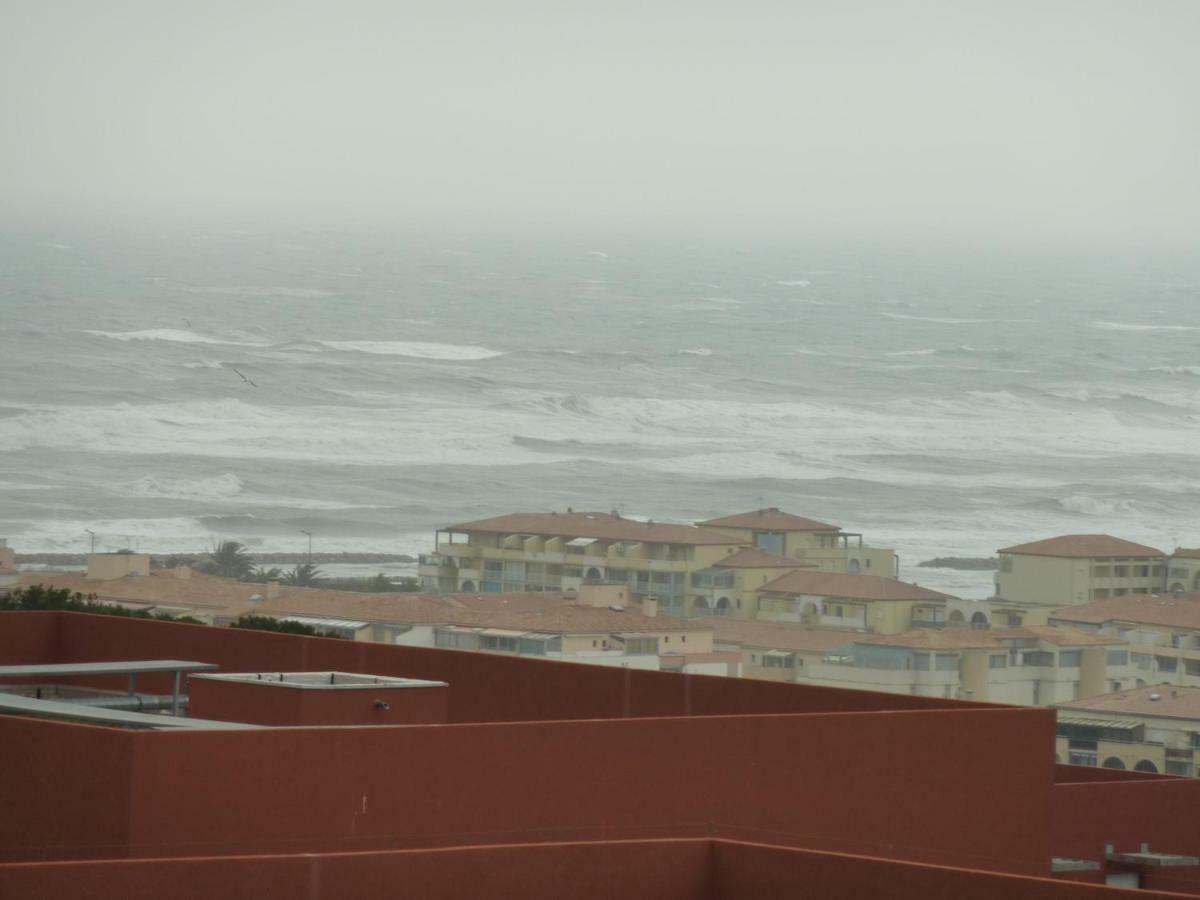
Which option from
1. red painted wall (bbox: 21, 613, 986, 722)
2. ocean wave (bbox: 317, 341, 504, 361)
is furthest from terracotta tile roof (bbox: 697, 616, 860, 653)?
ocean wave (bbox: 317, 341, 504, 361)

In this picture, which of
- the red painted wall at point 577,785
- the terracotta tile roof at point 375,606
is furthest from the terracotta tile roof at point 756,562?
the red painted wall at point 577,785

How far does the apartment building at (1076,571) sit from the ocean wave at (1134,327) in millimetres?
39011

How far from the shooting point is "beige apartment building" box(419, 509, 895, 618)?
30.8 meters

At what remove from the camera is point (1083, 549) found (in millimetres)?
32156

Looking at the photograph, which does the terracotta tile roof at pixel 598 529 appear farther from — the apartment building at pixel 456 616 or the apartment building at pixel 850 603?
the apartment building at pixel 456 616

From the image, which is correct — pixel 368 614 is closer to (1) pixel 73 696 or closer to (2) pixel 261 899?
(1) pixel 73 696

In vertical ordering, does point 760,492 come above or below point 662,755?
above

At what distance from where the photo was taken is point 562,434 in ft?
171

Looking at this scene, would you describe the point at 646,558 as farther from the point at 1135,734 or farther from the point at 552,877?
the point at 552,877

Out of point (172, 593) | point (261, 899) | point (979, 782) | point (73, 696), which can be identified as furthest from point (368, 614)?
point (261, 899)

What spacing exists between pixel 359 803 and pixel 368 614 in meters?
19.4

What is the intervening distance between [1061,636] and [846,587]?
4.17 meters

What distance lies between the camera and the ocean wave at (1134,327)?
7069 cm

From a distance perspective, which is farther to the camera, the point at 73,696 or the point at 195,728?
the point at 73,696
